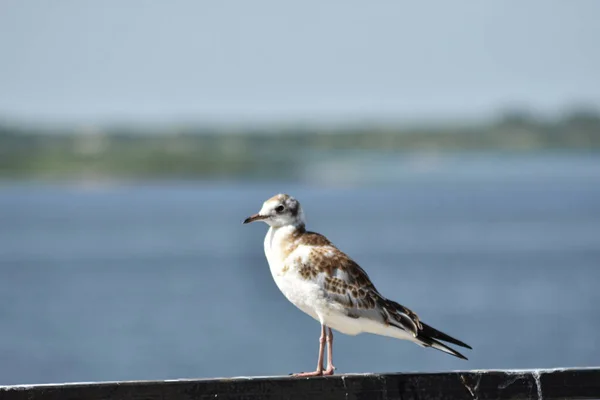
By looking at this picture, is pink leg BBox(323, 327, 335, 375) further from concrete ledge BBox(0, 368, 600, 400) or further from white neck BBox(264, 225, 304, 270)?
concrete ledge BBox(0, 368, 600, 400)

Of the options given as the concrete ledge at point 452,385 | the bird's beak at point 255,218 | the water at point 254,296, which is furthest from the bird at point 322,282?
the water at point 254,296

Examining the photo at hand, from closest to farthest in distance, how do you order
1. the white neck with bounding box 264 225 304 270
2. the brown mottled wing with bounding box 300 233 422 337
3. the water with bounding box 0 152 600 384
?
the brown mottled wing with bounding box 300 233 422 337
the white neck with bounding box 264 225 304 270
the water with bounding box 0 152 600 384

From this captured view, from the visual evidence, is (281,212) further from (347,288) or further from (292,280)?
(347,288)

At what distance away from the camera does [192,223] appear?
12838 centimetres

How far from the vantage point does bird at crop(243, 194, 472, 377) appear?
327 inches

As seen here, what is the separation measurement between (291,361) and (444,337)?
28001 millimetres

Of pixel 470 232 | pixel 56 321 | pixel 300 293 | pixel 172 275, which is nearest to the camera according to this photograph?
pixel 300 293

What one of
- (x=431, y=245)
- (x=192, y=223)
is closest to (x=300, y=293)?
(x=431, y=245)

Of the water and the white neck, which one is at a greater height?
the white neck

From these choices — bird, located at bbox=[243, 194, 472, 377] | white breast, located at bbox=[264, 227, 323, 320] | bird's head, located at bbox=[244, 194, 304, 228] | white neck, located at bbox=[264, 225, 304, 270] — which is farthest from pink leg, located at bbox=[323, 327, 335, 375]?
bird's head, located at bbox=[244, 194, 304, 228]

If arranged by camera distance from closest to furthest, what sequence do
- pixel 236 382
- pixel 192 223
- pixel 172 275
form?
1. pixel 236 382
2. pixel 172 275
3. pixel 192 223

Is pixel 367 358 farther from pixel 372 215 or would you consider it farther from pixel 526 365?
pixel 372 215

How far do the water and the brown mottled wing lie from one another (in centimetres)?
2341

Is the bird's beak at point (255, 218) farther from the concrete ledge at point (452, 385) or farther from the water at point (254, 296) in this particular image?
the water at point (254, 296)
